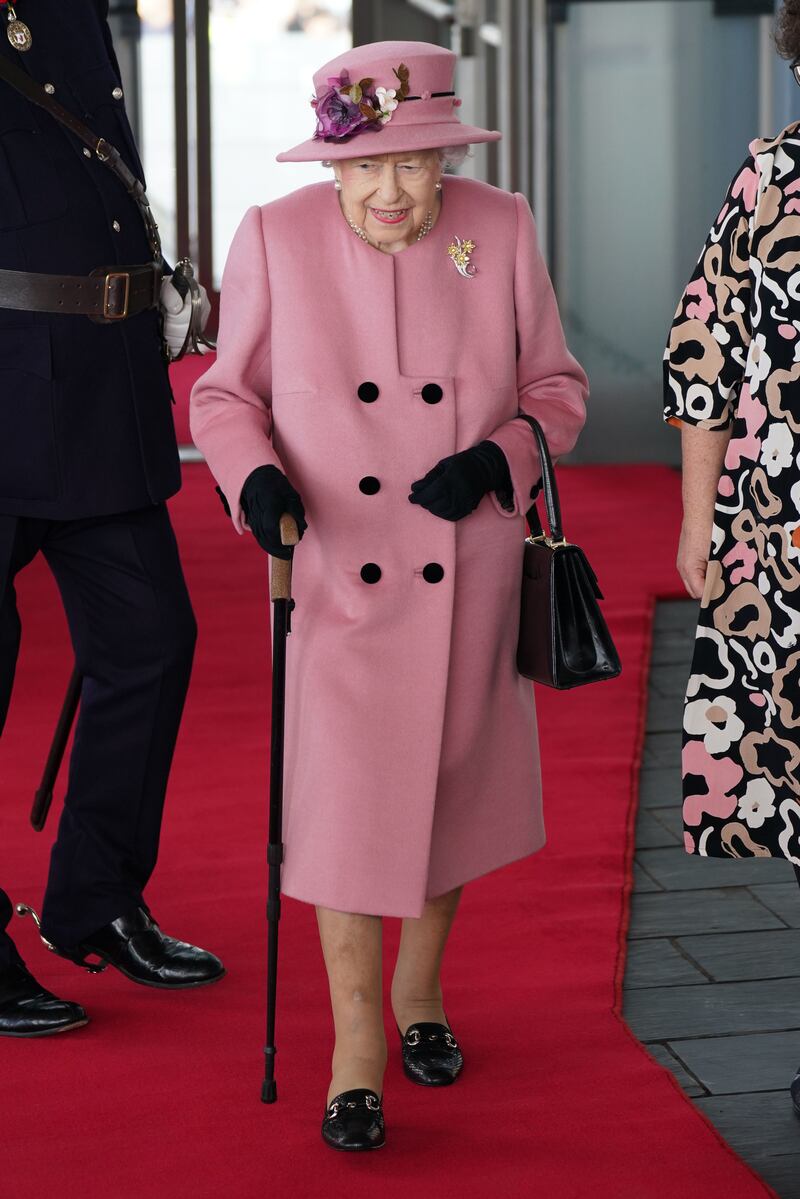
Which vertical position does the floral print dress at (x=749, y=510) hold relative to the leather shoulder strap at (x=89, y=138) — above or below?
below

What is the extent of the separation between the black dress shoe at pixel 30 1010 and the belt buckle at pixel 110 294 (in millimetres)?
1001

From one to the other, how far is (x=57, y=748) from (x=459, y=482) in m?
1.06

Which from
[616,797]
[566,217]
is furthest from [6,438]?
[566,217]

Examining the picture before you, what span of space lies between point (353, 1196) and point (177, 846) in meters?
1.40

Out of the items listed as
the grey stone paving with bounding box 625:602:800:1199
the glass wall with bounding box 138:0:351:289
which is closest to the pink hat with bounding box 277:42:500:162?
the grey stone paving with bounding box 625:602:800:1199

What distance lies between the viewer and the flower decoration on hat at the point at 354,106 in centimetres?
207

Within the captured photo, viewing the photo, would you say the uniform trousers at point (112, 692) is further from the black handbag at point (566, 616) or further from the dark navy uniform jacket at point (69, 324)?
the black handbag at point (566, 616)

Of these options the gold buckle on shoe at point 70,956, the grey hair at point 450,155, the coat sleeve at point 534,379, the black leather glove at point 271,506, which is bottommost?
the gold buckle on shoe at point 70,956

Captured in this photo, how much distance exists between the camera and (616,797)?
364cm

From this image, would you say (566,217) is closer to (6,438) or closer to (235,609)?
(235,609)

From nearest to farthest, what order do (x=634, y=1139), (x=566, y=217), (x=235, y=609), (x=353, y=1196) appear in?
(x=353, y=1196), (x=634, y=1139), (x=235, y=609), (x=566, y=217)

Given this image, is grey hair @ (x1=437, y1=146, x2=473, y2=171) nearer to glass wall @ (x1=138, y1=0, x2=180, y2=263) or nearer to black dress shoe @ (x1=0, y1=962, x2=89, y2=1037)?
black dress shoe @ (x1=0, y1=962, x2=89, y2=1037)

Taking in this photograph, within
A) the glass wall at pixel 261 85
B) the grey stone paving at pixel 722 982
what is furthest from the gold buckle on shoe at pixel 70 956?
the glass wall at pixel 261 85

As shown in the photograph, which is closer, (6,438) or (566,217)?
(6,438)
